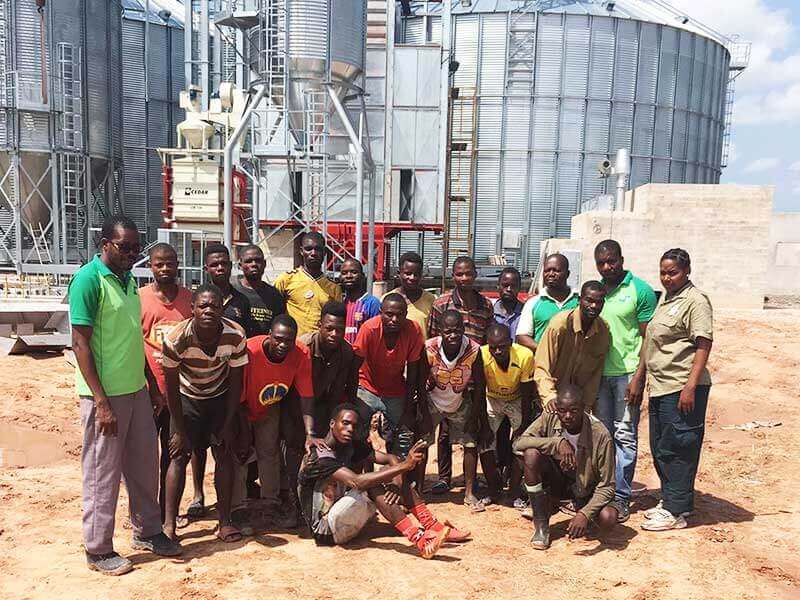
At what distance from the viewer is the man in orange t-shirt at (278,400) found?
169 inches

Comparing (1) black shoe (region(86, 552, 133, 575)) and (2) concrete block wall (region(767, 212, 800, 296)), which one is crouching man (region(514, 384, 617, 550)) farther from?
(2) concrete block wall (region(767, 212, 800, 296))

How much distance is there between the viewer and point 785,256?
2147cm

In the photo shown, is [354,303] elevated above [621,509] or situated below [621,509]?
above

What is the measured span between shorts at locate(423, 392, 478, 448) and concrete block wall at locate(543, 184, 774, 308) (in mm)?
11912

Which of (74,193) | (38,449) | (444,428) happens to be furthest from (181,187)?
(444,428)

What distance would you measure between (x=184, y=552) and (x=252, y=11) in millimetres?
13519

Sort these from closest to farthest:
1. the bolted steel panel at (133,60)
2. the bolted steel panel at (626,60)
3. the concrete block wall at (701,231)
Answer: the concrete block wall at (701,231)
the bolted steel panel at (133,60)
the bolted steel panel at (626,60)

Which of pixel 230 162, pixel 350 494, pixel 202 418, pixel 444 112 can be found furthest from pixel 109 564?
pixel 444 112

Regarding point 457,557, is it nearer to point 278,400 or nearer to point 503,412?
point 503,412

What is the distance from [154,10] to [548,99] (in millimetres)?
15833

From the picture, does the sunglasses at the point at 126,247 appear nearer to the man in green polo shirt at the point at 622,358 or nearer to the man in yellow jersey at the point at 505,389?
the man in yellow jersey at the point at 505,389

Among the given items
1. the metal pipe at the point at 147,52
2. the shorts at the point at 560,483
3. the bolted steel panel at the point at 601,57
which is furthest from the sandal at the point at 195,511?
the bolted steel panel at the point at 601,57

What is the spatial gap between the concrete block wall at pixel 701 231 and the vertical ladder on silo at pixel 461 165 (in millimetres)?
7059

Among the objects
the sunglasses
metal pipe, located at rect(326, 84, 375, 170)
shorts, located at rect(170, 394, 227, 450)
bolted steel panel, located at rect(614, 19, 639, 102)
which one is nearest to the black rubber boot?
shorts, located at rect(170, 394, 227, 450)
